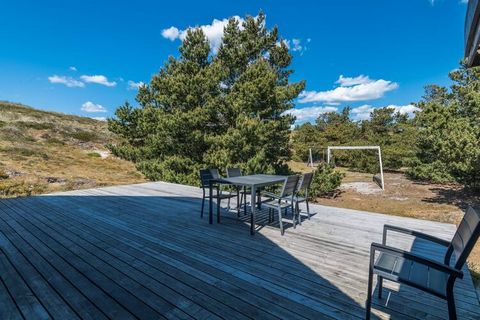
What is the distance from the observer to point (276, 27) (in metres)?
11.4

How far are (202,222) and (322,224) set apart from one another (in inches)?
74.5

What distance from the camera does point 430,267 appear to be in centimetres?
153

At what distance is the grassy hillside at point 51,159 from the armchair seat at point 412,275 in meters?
9.20

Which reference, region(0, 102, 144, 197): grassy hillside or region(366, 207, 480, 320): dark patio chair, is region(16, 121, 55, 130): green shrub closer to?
region(0, 102, 144, 197): grassy hillside

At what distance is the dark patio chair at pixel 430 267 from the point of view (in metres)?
1.36

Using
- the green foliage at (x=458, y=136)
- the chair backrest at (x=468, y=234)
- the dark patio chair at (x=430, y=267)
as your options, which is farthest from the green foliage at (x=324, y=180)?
the chair backrest at (x=468, y=234)

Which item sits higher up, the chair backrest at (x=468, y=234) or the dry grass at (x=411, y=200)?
the chair backrest at (x=468, y=234)

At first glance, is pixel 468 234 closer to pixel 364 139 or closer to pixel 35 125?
pixel 364 139

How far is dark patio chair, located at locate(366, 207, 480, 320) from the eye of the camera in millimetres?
1357

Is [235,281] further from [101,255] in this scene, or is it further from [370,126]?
[370,126]

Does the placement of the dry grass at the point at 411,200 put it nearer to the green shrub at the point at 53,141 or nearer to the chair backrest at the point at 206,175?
the chair backrest at the point at 206,175

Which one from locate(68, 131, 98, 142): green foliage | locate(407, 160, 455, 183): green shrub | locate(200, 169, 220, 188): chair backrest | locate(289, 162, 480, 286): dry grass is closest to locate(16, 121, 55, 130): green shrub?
locate(68, 131, 98, 142): green foliage

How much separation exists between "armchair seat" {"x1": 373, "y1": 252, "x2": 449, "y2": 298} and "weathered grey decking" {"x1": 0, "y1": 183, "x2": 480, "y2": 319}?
357 millimetres

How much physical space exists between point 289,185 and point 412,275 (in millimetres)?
1975
